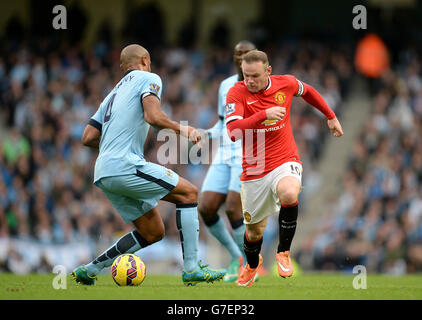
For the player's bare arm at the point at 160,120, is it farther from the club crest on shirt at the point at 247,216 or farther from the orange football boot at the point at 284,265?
the orange football boot at the point at 284,265

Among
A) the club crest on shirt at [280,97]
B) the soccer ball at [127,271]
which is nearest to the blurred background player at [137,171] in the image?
the soccer ball at [127,271]

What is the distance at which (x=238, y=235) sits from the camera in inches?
372

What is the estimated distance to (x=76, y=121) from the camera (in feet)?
61.8

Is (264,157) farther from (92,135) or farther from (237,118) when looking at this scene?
(92,135)

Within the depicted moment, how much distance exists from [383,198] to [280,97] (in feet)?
34.1

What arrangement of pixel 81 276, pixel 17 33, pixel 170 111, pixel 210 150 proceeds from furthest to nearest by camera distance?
pixel 17 33 < pixel 170 111 < pixel 210 150 < pixel 81 276

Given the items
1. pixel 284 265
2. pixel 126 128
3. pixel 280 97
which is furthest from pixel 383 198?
pixel 126 128

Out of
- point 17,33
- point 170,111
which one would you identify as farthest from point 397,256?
point 17,33

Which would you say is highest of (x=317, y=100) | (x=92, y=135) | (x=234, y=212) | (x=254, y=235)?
(x=317, y=100)

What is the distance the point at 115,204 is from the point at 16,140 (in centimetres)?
1102

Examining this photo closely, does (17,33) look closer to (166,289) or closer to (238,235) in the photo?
(238,235)

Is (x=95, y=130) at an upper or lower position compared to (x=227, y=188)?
upper

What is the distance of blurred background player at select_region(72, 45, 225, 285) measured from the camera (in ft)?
24.6

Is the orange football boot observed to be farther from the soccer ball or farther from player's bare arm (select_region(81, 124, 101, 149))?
player's bare arm (select_region(81, 124, 101, 149))
